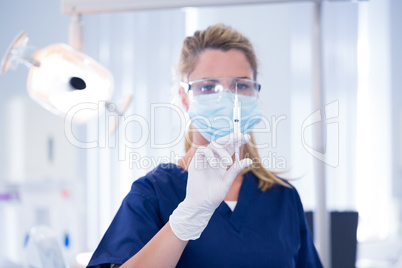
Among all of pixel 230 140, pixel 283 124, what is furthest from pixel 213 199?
pixel 283 124

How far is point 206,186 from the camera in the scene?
93cm

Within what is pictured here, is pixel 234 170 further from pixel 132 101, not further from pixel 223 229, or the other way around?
pixel 132 101

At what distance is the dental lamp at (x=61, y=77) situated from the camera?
1217mm

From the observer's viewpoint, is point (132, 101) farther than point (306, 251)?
Yes

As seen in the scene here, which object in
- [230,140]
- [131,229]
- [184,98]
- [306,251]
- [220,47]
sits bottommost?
[306,251]

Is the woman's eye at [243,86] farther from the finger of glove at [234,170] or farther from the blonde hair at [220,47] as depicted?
the finger of glove at [234,170]

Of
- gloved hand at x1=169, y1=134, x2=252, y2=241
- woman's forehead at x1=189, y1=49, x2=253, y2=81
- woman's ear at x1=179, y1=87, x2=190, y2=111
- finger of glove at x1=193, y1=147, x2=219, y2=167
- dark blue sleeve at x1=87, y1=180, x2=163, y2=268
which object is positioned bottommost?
dark blue sleeve at x1=87, y1=180, x2=163, y2=268

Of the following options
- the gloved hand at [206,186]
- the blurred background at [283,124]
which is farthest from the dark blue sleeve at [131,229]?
the blurred background at [283,124]

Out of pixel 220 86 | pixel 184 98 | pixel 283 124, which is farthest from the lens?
pixel 283 124

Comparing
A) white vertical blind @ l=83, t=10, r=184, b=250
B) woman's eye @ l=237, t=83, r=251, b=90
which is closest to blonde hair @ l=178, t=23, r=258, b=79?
woman's eye @ l=237, t=83, r=251, b=90

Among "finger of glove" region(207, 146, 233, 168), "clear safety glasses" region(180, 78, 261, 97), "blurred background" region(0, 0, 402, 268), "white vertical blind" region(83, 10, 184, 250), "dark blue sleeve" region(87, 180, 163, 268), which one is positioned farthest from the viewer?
"blurred background" region(0, 0, 402, 268)

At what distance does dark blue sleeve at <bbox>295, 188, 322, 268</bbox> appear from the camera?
125 centimetres

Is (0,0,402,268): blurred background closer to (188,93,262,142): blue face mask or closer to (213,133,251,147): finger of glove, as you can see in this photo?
(188,93,262,142): blue face mask

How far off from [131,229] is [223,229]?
0.85ft
